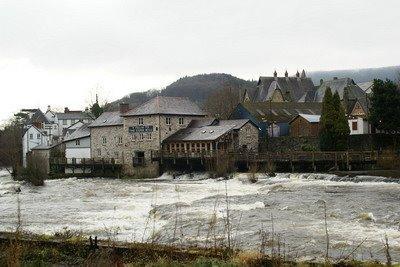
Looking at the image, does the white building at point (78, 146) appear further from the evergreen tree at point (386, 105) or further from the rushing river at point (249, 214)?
the evergreen tree at point (386, 105)

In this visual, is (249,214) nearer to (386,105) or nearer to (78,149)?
(386,105)

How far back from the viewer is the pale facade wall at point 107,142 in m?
56.0

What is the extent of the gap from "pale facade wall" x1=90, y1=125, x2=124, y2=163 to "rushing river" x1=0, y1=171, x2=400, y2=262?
58.7 feet

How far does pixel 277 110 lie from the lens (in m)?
61.2

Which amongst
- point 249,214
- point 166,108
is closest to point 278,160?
point 166,108

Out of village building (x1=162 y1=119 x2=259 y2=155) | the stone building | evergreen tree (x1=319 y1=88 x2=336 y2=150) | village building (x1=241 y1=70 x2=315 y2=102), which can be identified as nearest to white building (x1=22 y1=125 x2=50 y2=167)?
the stone building

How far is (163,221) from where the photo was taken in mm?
21109

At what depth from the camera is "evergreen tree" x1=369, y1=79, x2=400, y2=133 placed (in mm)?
42250

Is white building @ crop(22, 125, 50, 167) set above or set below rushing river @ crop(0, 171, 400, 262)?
above

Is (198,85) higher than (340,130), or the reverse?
(198,85)

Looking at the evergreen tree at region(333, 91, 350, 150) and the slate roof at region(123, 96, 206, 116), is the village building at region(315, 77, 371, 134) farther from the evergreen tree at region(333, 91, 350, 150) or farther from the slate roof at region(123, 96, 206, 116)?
the slate roof at region(123, 96, 206, 116)

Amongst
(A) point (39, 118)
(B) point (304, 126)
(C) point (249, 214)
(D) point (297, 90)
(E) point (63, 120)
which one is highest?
(D) point (297, 90)

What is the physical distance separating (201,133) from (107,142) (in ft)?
41.9

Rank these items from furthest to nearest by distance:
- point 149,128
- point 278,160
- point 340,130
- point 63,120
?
point 63,120, point 149,128, point 340,130, point 278,160
